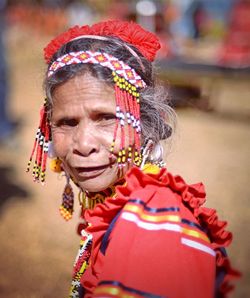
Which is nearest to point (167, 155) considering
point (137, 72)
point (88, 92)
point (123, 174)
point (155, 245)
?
point (123, 174)

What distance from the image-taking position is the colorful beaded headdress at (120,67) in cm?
172

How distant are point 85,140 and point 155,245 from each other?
21.5 inches

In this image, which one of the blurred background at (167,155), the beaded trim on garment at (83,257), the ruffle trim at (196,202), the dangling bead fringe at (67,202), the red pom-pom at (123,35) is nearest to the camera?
the ruffle trim at (196,202)

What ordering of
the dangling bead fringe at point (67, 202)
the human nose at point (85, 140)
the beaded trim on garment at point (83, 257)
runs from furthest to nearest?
the dangling bead fringe at point (67, 202) < the beaded trim on garment at point (83, 257) < the human nose at point (85, 140)

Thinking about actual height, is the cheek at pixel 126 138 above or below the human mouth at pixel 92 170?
above

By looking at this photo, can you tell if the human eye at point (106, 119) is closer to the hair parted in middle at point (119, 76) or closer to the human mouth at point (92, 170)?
the hair parted in middle at point (119, 76)

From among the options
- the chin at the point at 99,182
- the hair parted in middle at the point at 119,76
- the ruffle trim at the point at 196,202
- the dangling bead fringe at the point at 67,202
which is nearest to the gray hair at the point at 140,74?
the hair parted in middle at the point at 119,76

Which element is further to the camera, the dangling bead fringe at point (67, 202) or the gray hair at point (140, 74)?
the dangling bead fringe at point (67, 202)

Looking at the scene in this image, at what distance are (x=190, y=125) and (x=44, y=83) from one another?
602cm

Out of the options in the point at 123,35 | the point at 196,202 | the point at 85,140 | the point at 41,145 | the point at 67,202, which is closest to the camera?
the point at 196,202

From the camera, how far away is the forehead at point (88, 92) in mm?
1693

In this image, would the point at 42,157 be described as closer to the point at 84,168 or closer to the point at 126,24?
the point at 84,168

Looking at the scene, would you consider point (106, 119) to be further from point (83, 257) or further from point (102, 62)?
point (83, 257)

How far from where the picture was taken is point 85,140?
5.48ft
